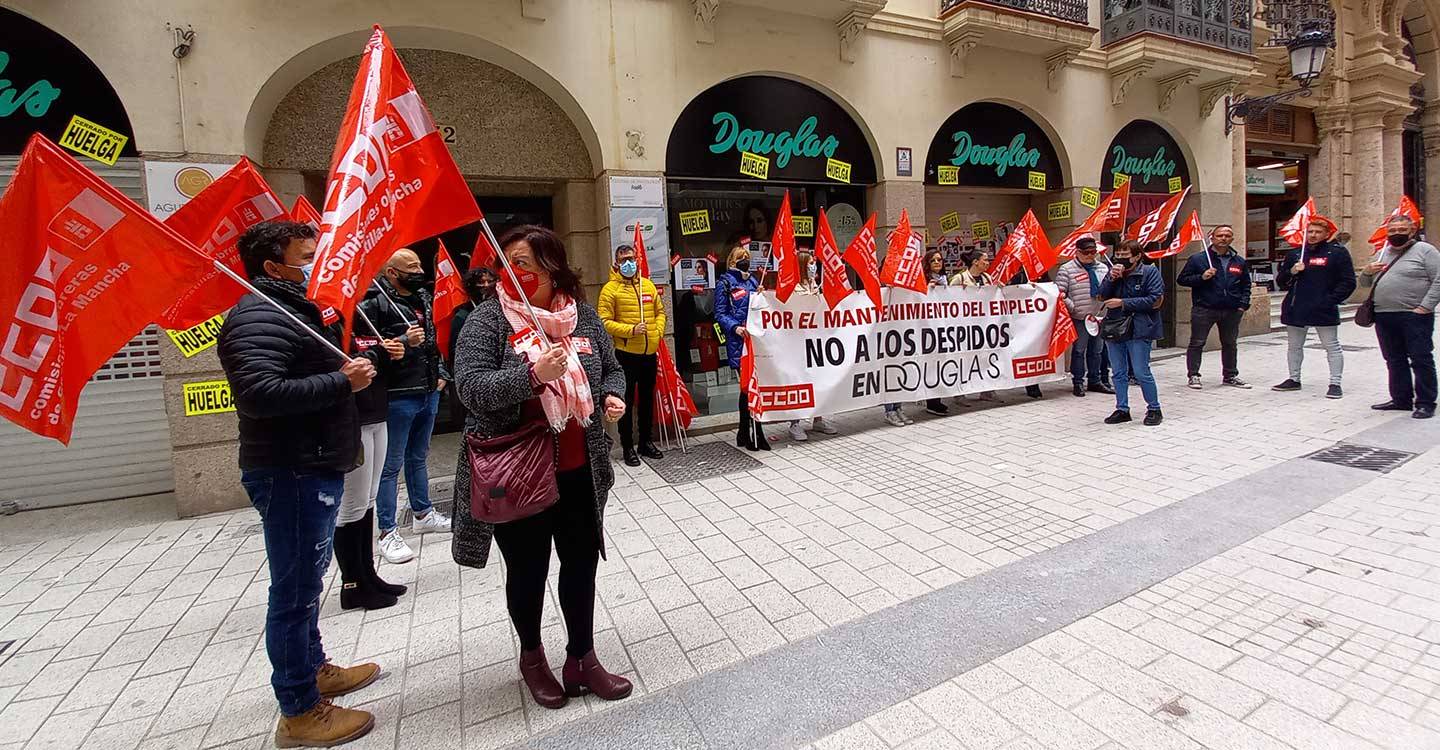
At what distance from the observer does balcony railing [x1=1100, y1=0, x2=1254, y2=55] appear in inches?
410

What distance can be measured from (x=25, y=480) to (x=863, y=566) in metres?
7.42

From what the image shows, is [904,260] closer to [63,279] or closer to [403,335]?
[403,335]

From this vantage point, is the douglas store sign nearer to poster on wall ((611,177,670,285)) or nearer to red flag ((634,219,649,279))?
poster on wall ((611,177,670,285))

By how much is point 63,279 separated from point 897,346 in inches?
269

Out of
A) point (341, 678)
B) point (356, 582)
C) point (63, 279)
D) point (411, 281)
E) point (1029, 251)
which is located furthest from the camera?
point (1029, 251)

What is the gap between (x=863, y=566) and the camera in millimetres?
3930

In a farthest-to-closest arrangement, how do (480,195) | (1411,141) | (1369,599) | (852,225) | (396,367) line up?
(1411,141)
(852,225)
(480,195)
(396,367)
(1369,599)

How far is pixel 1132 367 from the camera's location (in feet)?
23.3

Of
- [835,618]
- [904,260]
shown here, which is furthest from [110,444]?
[904,260]

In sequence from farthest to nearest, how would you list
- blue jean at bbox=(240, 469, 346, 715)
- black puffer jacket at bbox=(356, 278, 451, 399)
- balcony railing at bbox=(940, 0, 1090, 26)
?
balcony railing at bbox=(940, 0, 1090, 26) → black puffer jacket at bbox=(356, 278, 451, 399) → blue jean at bbox=(240, 469, 346, 715)

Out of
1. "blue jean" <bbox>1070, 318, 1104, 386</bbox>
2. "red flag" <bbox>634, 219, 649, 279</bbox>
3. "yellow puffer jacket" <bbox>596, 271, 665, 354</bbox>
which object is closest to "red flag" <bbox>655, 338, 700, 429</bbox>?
"yellow puffer jacket" <bbox>596, 271, 665, 354</bbox>

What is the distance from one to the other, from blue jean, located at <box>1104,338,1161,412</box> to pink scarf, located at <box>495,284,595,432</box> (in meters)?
6.50

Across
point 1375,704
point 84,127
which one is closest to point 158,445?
point 84,127

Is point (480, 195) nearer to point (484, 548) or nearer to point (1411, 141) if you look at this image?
point (484, 548)
